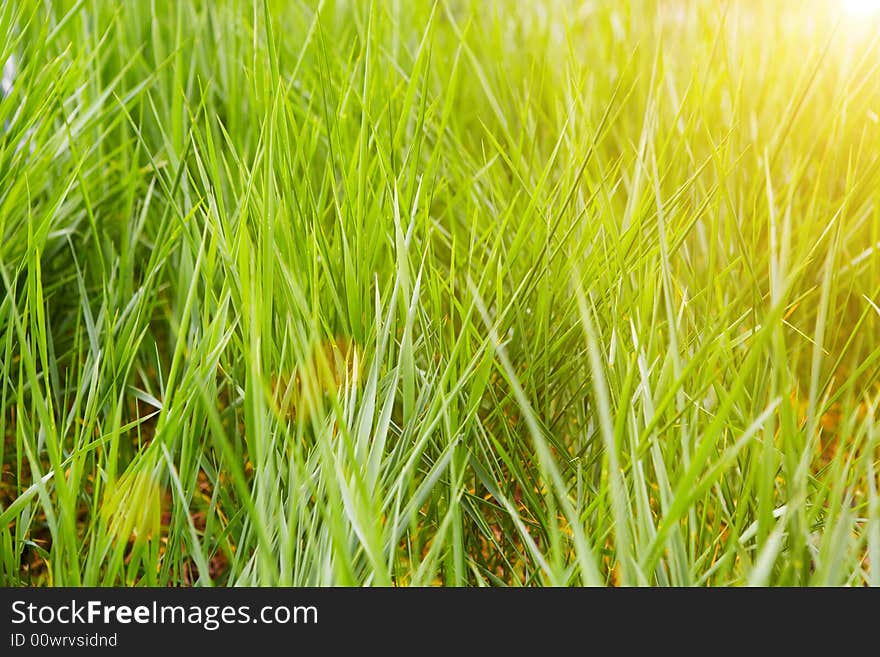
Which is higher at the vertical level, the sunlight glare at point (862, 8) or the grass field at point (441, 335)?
the sunlight glare at point (862, 8)

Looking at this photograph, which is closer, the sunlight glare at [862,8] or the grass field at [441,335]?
the grass field at [441,335]

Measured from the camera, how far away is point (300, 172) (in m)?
0.76

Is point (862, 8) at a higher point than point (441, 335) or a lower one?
higher

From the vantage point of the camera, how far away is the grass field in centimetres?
47

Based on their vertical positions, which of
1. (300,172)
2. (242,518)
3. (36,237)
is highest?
(300,172)

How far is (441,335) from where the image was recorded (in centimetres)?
55

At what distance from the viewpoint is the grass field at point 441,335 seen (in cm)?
47

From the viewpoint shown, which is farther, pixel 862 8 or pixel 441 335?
pixel 862 8

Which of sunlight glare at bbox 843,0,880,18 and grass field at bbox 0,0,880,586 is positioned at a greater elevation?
sunlight glare at bbox 843,0,880,18

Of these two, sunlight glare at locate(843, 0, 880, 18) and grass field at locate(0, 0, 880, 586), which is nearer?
grass field at locate(0, 0, 880, 586)
